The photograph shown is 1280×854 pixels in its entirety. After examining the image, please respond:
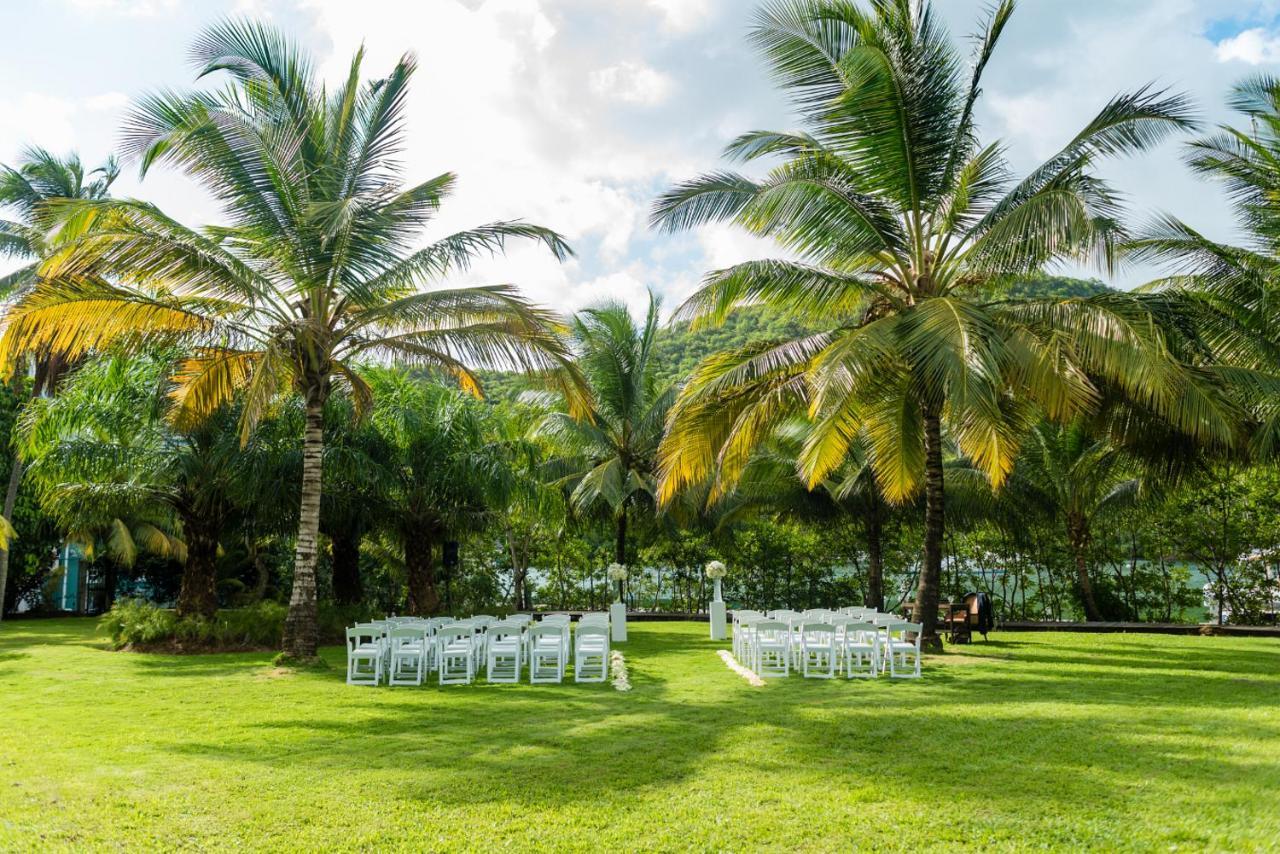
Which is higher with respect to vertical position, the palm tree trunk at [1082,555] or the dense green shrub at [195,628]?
→ the palm tree trunk at [1082,555]

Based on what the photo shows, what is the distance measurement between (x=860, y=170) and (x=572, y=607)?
1891cm

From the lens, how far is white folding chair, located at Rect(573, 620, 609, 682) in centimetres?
1105

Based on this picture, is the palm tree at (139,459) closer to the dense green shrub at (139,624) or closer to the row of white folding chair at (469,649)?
the dense green shrub at (139,624)

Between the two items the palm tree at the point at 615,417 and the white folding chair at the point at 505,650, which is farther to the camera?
the palm tree at the point at 615,417

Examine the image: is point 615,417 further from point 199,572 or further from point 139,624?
point 139,624

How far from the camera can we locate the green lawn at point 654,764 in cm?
473

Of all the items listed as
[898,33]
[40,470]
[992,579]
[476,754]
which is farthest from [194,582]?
[992,579]

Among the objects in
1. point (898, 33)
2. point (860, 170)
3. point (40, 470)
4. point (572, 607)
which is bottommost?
point (572, 607)

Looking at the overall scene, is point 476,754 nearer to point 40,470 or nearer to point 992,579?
point 40,470

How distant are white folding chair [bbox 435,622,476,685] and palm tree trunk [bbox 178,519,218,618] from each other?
20.3 feet

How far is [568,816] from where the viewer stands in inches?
198

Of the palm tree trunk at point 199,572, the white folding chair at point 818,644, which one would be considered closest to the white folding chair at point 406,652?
the white folding chair at point 818,644

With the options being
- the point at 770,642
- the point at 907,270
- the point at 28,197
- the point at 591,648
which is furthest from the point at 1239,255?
the point at 28,197

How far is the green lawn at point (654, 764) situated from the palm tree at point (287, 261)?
405cm
